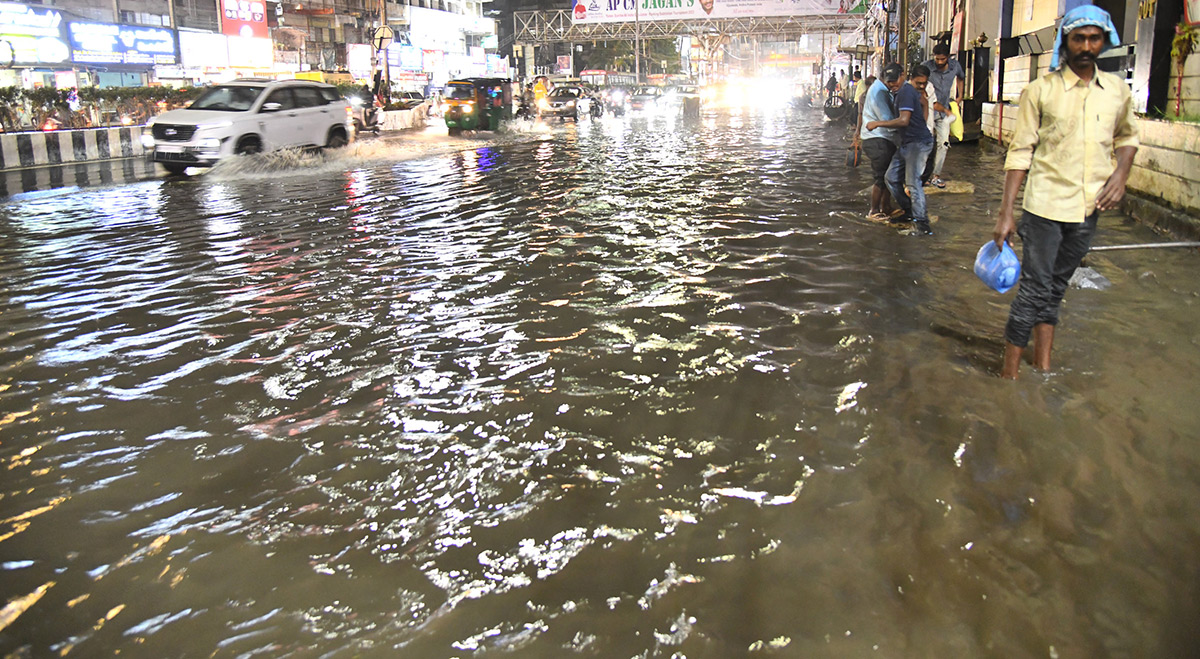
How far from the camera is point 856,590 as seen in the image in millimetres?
2516

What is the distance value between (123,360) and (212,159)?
1135 centimetres

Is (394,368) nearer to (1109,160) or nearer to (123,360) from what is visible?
(123,360)

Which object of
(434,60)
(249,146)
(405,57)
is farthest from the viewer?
(434,60)

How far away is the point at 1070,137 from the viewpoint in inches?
157

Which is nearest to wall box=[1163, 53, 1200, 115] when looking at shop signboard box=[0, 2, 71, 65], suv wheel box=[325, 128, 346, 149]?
suv wheel box=[325, 128, 346, 149]

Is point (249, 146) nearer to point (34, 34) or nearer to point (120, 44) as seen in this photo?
point (34, 34)

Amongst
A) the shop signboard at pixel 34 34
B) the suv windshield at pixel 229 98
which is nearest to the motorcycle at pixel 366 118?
the suv windshield at pixel 229 98

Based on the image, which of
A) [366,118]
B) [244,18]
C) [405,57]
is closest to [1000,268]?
[366,118]

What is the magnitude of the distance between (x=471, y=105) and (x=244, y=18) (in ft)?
80.1

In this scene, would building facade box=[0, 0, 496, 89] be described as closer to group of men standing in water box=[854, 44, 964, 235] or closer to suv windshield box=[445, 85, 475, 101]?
suv windshield box=[445, 85, 475, 101]

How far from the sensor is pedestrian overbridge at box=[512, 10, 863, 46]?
150 feet

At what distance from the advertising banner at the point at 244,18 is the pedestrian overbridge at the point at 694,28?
51.9ft

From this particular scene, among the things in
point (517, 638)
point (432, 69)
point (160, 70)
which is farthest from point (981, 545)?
point (432, 69)

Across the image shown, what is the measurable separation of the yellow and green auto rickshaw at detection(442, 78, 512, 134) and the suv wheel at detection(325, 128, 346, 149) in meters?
8.94
